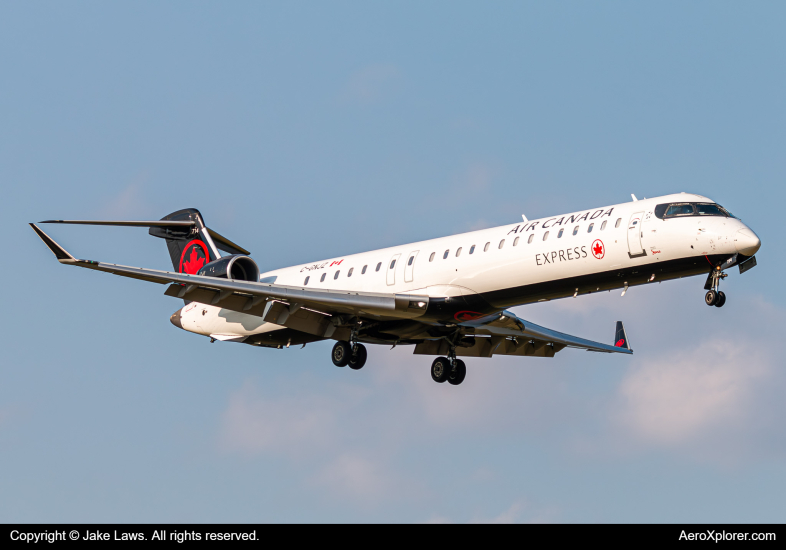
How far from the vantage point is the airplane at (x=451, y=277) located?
23.6m

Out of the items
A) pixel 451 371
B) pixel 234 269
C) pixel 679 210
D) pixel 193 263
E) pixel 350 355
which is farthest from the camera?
pixel 193 263

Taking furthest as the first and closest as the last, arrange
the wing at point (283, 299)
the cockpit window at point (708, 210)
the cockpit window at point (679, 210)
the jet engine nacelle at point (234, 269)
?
the jet engine nacelle at point (234, 269)
the wing at point (283, 299)
the cockpit window at point (679, 210)
the cockpit window at point (708, 210)

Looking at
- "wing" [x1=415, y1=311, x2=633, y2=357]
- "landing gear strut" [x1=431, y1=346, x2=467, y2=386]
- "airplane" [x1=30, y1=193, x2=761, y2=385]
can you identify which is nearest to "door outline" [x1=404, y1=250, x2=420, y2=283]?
"airplane" [x1=30, y1=193, x2=761, y2=385]

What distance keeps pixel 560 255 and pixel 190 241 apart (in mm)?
13419

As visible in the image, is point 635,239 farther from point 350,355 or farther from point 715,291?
point 350,355

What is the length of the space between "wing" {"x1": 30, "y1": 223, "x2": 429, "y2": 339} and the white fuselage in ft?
2.52

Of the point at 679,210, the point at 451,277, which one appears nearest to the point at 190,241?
the point at 451,277

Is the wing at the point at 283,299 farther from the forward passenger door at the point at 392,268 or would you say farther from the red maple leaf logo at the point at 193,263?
the red maple leaf logo at the point at 193,263

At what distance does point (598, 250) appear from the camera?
79.3 ft

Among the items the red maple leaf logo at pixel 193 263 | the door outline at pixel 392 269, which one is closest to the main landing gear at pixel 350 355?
the door outline at pixel 392 269

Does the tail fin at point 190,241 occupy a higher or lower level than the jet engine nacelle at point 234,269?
higher

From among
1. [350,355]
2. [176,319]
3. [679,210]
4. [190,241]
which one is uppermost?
[190,241]

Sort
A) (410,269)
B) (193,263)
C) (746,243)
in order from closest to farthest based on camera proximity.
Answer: (746,243) < (410,269) < (193,263)

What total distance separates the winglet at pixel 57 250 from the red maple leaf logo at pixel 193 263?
7.49 meters
